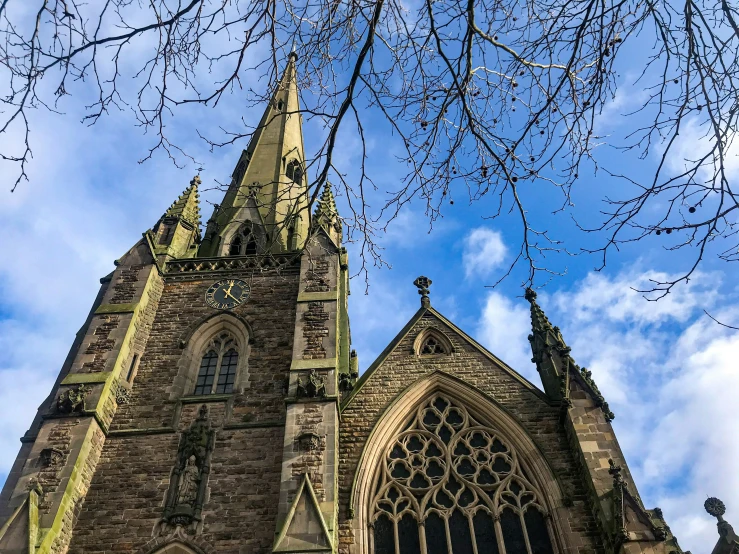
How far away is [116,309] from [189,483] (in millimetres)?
4507

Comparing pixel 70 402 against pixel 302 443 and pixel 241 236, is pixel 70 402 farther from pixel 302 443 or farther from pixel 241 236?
pixel 241 236

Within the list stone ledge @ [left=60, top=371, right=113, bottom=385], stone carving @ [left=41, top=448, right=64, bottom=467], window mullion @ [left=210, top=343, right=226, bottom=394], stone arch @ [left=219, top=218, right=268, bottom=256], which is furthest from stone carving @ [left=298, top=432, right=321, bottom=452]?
stone arch @ [left=219, top=218, right=268, bottom=256]

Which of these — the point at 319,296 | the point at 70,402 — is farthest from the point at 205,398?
the point at 319,296

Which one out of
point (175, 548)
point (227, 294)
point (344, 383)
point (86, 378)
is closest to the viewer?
point (175, 548)

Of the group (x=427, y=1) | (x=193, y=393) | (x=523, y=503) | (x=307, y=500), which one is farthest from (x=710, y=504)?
(x=193, y=393)

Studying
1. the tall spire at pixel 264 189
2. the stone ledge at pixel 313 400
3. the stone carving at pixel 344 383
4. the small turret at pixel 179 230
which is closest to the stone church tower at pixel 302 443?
the stone ledge at pixel 313 400

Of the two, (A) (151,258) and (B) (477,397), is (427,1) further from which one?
(A) (151,258)

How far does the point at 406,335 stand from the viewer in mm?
12742

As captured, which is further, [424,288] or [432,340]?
[424,288]

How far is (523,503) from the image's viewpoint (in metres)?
9.73

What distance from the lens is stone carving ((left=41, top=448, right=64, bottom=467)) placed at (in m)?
9.62

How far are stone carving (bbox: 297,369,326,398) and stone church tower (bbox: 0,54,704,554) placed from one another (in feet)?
0.08

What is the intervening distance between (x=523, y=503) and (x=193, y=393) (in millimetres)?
6447

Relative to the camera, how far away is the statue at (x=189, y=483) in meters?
9.67
